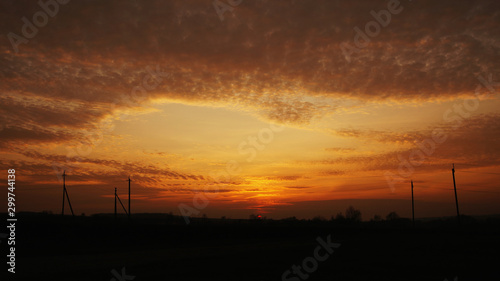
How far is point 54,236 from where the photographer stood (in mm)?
26047

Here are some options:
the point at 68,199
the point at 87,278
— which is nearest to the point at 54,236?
the point at 87,278

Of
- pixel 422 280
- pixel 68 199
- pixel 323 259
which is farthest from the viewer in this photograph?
pixel 68 199

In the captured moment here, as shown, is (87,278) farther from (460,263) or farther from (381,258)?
(460,263)

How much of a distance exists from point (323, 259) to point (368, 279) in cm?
515

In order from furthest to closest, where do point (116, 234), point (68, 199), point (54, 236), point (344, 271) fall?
point (68, 199) → point (116, 234) → point (54, 236) → point (344, 271)

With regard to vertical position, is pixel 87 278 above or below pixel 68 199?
below

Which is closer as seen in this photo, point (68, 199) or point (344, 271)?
point (344, 271)

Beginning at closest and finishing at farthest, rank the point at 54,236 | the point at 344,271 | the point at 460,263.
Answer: the point at 344,271 → the point at 460,263 → the point at 54,236

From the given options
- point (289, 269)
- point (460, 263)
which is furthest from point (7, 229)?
point (460, 263)

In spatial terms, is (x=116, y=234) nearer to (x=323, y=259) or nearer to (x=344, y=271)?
(x=323, y=259)

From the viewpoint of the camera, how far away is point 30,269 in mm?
14656

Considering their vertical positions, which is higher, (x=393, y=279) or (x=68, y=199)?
(x=68, y=199)

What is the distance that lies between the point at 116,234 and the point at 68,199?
3274 cm

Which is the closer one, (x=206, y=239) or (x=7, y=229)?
(x=7, y=229)
